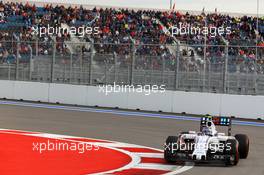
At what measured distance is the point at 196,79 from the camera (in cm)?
2175

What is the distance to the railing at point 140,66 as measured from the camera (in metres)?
21.0

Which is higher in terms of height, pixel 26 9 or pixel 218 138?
pixel 26 9

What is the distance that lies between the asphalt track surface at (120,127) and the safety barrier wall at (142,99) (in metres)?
1.92

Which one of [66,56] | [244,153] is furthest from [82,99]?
[244,153]

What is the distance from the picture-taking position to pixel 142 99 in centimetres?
2306

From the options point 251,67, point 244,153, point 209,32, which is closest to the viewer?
point 244,153

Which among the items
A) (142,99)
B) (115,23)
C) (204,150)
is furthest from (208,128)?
(115,23)

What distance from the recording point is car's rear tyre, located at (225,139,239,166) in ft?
33.0

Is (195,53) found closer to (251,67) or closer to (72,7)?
(251,67)

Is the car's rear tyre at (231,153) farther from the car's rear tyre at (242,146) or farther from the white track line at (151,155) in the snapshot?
the white track line at (151,155)

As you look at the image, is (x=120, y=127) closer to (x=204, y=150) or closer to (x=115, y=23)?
(x=204, y=150)

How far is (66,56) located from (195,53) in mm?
5411

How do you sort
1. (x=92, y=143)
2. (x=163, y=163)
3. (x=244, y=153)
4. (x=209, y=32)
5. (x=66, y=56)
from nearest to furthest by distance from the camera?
(x=163, y=163) → (x=244, y=153) → (x=92, y=143) → (x=66, y=56) → (x=209, y=32)

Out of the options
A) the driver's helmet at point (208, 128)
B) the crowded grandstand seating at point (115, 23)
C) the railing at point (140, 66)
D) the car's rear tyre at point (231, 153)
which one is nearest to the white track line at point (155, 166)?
the car's rear tyre at point (231, 153)
